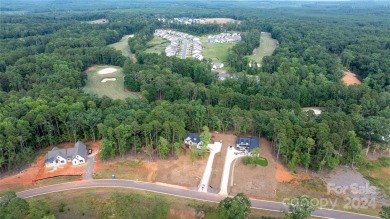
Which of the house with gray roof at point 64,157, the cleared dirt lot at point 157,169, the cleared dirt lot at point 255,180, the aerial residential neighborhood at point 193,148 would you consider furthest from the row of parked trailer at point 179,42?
the house with gray roof at point 64,157

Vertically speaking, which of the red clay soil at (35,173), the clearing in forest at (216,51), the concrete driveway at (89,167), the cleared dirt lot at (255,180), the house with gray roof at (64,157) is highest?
the clearing in forest at (216,51)

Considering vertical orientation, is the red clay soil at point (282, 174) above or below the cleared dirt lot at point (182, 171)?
above

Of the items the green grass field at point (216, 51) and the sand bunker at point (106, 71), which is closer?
the sand bunker at point (106, 71)

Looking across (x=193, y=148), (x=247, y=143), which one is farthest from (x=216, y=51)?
(x=193, y=148)

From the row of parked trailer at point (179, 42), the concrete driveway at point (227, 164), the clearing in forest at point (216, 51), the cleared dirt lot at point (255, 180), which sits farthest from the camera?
the row of parked trailer at point (179, 42)

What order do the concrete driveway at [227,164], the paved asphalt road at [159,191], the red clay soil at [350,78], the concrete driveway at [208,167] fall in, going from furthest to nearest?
the red clay soil at [350,78] → the concrete driveway at [208,167] → the concrete driveway at [227,164] → the paved asphalt road at [159,191]

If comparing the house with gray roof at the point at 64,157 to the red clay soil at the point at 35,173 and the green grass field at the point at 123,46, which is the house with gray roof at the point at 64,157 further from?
the green grass field at the point at 123,46

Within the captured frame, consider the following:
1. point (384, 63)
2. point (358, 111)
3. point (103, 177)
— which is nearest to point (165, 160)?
point (103, 177)
